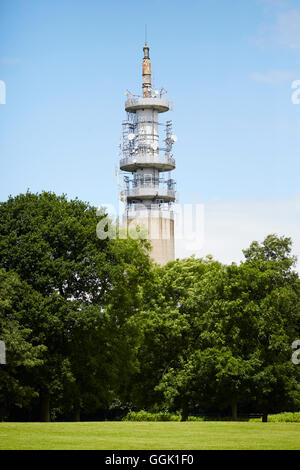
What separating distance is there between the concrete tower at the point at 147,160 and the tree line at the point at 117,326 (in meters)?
43.1

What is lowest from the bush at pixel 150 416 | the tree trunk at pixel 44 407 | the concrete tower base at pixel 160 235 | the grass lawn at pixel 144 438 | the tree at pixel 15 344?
the bush at pixel 150 416

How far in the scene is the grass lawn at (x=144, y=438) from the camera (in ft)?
96.8

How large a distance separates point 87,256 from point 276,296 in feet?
46.4

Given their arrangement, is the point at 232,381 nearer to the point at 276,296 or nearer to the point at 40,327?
the point at 276,296

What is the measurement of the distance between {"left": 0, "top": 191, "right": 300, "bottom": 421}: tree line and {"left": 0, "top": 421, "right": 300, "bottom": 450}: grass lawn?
1247 cm

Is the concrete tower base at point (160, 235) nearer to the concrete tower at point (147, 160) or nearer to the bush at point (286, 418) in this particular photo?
the concrete tower at point (147, 160)

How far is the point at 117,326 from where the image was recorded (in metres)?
60.6

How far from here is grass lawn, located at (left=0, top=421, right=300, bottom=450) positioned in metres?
29.5

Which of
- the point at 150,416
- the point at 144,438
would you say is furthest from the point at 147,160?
the point at 144,438

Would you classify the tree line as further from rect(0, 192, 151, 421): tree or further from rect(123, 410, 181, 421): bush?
rect(123, 410, 181, 421): bush

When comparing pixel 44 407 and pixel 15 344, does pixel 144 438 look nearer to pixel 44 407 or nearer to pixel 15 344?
pixel 15 344

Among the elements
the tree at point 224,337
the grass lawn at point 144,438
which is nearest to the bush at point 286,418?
the tree at point 224,337
